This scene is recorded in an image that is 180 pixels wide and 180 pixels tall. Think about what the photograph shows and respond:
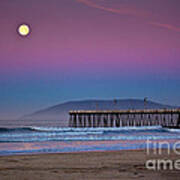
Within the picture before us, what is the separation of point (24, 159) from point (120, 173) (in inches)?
143

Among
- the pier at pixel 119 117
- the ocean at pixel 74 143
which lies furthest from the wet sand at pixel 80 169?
the pier at pixel 119 117

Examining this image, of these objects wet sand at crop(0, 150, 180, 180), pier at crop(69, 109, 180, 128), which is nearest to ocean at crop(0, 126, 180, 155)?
wet sand at crop(0, 150, 180, 180)

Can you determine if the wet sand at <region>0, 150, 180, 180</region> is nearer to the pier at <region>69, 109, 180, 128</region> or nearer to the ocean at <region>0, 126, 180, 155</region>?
the ocean at <region>0, 126, 180, 155</region>

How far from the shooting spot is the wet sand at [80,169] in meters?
6.87

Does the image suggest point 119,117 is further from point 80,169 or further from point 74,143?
point 80,169

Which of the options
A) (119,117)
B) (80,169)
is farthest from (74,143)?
(119,117)

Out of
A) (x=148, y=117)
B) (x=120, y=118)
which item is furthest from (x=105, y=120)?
(x=148, y=117)

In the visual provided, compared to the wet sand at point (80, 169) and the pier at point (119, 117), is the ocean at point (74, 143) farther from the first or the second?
the pier at point (119, 117)

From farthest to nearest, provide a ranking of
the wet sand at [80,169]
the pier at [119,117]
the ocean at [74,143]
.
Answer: the pier at [119,117] → the ocean at [74,143] → the wet sand at [80,169]

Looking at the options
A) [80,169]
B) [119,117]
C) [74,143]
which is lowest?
[119,117]

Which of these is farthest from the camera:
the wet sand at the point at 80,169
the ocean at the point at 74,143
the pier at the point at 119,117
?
the pier at the point at 119,117

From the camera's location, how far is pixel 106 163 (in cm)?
877

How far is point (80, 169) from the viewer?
786cm

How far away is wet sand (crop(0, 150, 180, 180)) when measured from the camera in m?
6.87
